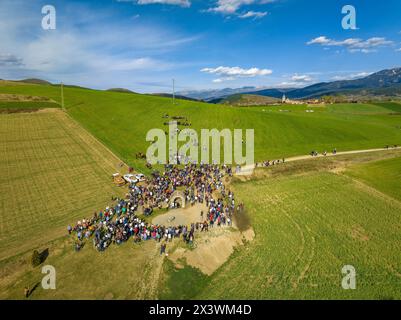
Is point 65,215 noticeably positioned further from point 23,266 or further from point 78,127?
point 78,127

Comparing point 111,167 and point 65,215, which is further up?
point 111,167

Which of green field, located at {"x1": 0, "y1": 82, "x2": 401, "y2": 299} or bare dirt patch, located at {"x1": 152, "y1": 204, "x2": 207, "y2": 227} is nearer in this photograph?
green field, located at {"x1": 0, "y1": 82, "x2": 401, "y2": 299}

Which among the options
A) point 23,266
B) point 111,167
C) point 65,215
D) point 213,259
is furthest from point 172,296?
point 111,167

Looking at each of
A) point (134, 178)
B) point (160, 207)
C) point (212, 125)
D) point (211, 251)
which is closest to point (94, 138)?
point (134, 178)
